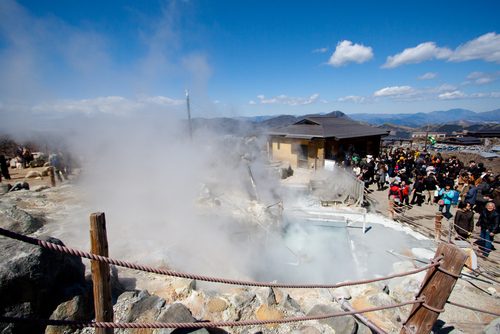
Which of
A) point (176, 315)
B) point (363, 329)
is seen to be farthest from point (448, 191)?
point (176, 315)

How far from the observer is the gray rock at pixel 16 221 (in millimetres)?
5090

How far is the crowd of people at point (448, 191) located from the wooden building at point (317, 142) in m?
1.91

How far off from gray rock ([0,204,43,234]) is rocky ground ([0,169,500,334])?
16 millimetres

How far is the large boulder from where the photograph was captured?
2541 millimetres

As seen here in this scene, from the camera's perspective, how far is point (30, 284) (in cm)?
269

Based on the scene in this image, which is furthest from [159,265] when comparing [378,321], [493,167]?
[493,167]

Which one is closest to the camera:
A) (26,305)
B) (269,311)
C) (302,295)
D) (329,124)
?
(26,305)

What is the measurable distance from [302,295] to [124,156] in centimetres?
788

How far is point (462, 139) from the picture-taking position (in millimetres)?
25969

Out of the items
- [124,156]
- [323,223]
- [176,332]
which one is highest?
[124,156]

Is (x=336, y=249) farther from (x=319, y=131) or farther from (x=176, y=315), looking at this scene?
(x=319, y=131)

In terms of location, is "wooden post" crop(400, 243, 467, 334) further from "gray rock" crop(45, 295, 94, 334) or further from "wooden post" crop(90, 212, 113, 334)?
"gray rock" crop(45, 295, 94, 334)

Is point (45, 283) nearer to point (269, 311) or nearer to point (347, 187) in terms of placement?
point (269, 311)

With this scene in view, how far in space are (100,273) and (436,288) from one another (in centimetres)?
264
